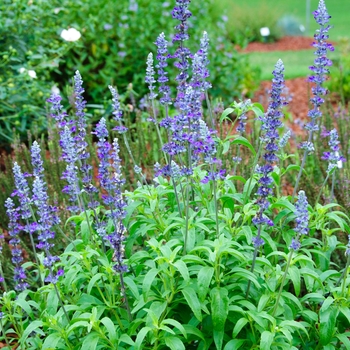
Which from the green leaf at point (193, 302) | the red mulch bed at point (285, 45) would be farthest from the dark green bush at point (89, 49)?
the red mulch bed at point (285, 45)

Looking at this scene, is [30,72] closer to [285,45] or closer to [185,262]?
[185,262]

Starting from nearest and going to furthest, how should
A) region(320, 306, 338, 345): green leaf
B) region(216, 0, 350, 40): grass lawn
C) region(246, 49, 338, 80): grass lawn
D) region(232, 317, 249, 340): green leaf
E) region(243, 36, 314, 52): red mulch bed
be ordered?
region(232, 317, 249, 340): green leaf, region(320, 306, 338, 345): green leaf, region(246, 49, 338, 80): grass lawn, region(243, 36, 314, 52): red mulch bed, region(216, 0, 350, 40): grass lawn

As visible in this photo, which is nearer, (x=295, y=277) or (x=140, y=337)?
(x=140, y=337)

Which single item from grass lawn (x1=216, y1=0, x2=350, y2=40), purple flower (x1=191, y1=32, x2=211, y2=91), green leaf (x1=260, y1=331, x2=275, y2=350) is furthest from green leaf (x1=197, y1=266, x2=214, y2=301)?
grass lawn (x1=216, y1=0, x2=350, y2=40)

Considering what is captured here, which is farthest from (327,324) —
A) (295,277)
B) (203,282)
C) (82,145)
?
(82,145)

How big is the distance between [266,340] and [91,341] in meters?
0.72

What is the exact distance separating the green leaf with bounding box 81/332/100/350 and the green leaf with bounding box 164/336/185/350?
0.95ft

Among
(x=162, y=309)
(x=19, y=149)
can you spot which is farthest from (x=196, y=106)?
(x=19, y=149)

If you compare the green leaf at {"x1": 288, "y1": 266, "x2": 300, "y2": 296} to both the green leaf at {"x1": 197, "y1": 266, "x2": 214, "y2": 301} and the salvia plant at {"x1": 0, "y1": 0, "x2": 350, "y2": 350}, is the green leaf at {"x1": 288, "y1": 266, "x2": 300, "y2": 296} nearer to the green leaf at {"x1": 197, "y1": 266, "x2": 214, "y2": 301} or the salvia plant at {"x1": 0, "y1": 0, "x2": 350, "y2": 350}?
the salvia plant at {"x1": 0, "y1": 0, "x2": 350, "y2": 350}

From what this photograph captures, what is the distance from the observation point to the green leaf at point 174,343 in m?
2.54

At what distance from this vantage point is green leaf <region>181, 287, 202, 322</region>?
253 cm

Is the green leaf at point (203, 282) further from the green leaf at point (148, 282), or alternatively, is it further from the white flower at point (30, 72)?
the white flower at point (30, 72)

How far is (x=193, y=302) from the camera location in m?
2.55

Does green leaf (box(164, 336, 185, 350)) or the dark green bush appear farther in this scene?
the dark green bush
